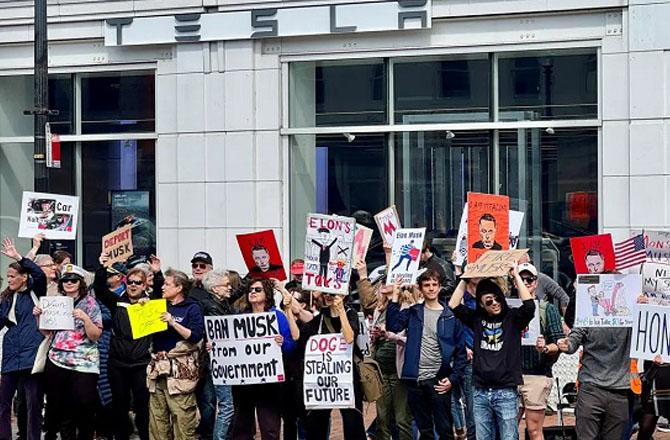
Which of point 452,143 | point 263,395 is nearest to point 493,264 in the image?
point 263,395

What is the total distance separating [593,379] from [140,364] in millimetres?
4409

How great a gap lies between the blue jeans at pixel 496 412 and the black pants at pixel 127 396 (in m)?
3.51

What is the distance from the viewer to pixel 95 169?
19.1 metres

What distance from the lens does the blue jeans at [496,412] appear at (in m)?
11.0

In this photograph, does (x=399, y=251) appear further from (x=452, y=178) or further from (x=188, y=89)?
(x=188, y=89)

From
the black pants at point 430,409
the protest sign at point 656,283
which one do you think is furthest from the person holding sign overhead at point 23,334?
the protest sign at point 656,283

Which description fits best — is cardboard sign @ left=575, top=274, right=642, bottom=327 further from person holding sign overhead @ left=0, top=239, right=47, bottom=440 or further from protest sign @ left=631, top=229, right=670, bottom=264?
person holding sign overhead @ left=0, top=239, right=47, bottom=440

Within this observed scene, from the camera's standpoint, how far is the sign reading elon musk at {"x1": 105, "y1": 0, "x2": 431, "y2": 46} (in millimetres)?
17172

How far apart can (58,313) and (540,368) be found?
449 centimetres

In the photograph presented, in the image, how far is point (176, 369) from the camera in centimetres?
1255

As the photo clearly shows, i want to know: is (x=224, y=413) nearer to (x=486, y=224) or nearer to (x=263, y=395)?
(x=263, y=395)

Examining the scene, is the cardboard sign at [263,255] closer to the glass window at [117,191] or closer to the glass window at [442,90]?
the glass window at [442,90]

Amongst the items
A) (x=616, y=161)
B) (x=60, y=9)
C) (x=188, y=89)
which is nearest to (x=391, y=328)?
(x=616, y=161)

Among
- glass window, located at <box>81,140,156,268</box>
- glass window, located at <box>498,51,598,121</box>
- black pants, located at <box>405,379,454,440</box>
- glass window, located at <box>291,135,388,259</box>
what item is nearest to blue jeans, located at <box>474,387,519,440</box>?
black pants, located at <box>405,379,454,440</box>
